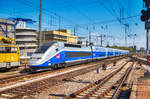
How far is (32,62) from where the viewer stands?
1563 cm

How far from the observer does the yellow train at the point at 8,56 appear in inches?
626

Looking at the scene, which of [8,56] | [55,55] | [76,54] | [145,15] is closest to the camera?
[145,15]

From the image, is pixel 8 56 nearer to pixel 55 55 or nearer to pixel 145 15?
pixel 55 55

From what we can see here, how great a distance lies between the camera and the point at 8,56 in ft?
54.5

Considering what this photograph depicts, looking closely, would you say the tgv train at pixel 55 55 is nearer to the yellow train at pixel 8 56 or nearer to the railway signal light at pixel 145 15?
the yellow train at pixel 8 56

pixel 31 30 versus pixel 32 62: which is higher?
pixel 31 30

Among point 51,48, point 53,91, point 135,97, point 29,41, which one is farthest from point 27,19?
point 29,41

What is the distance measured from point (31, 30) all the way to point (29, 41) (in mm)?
5616

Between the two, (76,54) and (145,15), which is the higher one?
(145,15)

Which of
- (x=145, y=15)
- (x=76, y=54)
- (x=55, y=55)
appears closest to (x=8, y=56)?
(x=55, y=55)

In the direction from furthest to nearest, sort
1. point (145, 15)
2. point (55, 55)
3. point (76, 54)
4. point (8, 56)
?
point (76, 54) → point (55, 55) → point (8, 56) → point (145, 15)

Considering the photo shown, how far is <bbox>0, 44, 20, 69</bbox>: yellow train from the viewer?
1590 cm

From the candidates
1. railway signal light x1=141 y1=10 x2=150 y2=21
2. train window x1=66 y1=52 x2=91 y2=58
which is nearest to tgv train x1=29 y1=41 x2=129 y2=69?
train window x1=66 y1=52 x2=91 y2=58

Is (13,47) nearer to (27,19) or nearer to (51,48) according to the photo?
(51,48)
